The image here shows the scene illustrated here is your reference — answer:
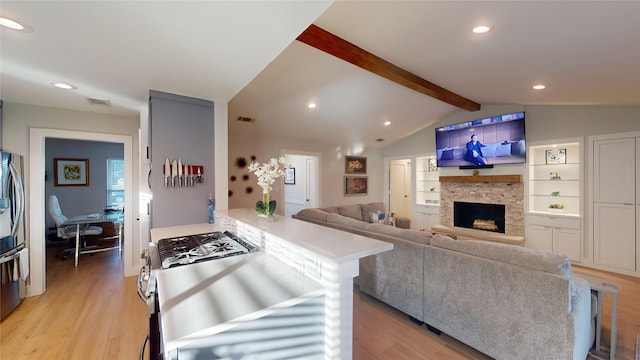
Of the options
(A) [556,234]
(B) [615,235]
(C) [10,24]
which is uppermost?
(C) [10,24]

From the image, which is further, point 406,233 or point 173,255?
point 406,233

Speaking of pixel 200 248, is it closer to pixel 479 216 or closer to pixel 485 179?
pixel 485 179

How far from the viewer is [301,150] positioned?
6.03m

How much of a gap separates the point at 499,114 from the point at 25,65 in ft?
22.0

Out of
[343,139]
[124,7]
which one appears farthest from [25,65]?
[343,139]

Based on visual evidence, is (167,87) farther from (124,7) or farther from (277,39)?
(277,39)

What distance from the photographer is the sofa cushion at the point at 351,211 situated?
17.8ft

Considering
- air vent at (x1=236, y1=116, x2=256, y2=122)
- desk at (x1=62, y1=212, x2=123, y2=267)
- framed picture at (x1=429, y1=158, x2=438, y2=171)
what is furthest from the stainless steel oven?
framed picture at (x1=429, y1=158, x2=438, y2=171)

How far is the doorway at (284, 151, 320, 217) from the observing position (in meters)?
6.40

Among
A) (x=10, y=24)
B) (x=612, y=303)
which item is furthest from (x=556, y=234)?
(x=10, y=24)

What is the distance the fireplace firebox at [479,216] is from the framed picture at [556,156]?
1.15 metres

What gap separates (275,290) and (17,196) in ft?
11.4

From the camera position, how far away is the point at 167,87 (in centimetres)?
243

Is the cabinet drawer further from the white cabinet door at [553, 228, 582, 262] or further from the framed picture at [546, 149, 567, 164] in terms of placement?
the framed picture at [546, 149, 567, 164]
